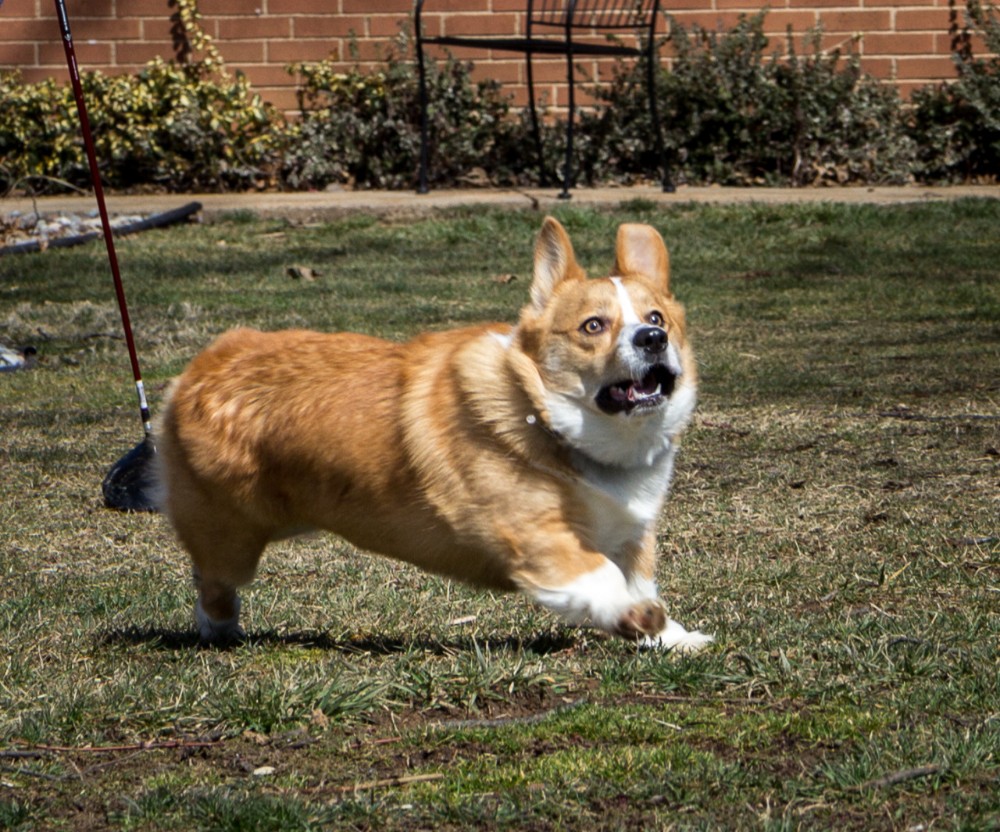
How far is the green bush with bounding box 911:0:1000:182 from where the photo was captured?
12484 millimetres

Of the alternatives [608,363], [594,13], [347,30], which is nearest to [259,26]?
[347,30]

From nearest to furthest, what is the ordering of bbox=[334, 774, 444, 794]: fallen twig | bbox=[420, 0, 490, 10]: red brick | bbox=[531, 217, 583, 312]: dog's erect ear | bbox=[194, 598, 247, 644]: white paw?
bbox=[334, 774, 444, 794]: fallen twig → bbox=[531, 217, 583, 312]: dog's erect ear → bbox=[194, 598, 247, 644]: white paw → bbox=[420, 0, 490, 10]: red brick

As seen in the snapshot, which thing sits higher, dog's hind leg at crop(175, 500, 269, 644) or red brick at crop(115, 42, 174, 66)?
red brick at crop(115, 42, 174, 66)

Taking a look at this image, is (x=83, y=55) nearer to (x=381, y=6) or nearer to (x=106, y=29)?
(x=106, y=29)

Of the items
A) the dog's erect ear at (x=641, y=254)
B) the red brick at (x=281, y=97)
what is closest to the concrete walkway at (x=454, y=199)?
the red brick at (x=281, y=97)

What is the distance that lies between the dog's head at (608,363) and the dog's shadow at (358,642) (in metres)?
0.58

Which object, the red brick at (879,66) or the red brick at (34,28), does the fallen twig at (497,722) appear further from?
the red brick at (34,28)

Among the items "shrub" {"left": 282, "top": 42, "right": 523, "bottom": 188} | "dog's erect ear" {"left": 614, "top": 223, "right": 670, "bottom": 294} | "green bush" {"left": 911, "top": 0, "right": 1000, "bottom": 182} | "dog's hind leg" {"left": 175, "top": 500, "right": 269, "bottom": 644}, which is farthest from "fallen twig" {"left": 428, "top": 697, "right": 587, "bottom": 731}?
"green bush" {"left": 911, "top": 0, "right": 1000, "bottom": 182}

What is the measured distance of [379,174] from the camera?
13016mm

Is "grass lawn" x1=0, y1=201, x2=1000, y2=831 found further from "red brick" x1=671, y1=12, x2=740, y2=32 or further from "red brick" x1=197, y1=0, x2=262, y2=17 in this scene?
"red brick" x1=197, y1=0, x2=262, y2=17

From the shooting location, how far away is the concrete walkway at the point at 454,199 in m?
11.8

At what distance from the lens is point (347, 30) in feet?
43.9

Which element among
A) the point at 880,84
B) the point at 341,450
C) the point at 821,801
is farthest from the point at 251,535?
the point at 880,84

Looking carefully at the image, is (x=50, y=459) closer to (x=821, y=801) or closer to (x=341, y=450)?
(x=341, y=450)
